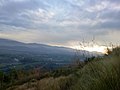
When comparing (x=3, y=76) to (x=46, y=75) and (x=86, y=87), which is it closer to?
(x=46, y=75)

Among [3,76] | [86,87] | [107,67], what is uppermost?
[107,67]

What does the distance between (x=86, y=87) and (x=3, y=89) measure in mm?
7728

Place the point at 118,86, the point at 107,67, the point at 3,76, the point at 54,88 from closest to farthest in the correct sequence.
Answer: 1. the point at 118,86
2. the point at 107,67
3. the point at 54,88
4. the point at 3,76

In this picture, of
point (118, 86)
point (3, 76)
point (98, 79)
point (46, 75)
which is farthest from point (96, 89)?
point (3, 76)

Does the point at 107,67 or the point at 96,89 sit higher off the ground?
the point at 107,67

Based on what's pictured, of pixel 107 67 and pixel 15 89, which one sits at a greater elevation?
pixel 107 67

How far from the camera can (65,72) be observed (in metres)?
11.9

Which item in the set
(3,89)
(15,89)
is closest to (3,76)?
(3,89)

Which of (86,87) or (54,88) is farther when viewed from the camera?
(54,88)

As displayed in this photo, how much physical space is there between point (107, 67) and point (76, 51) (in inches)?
123

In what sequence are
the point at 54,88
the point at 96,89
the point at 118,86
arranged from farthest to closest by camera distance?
the point at 54,88 → the point at 96,89 → the point at 118,86

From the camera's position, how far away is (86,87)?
6055mm

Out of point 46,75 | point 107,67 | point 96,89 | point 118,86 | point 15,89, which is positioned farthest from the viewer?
point 46,75

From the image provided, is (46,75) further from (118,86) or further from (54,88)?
(118,86)
